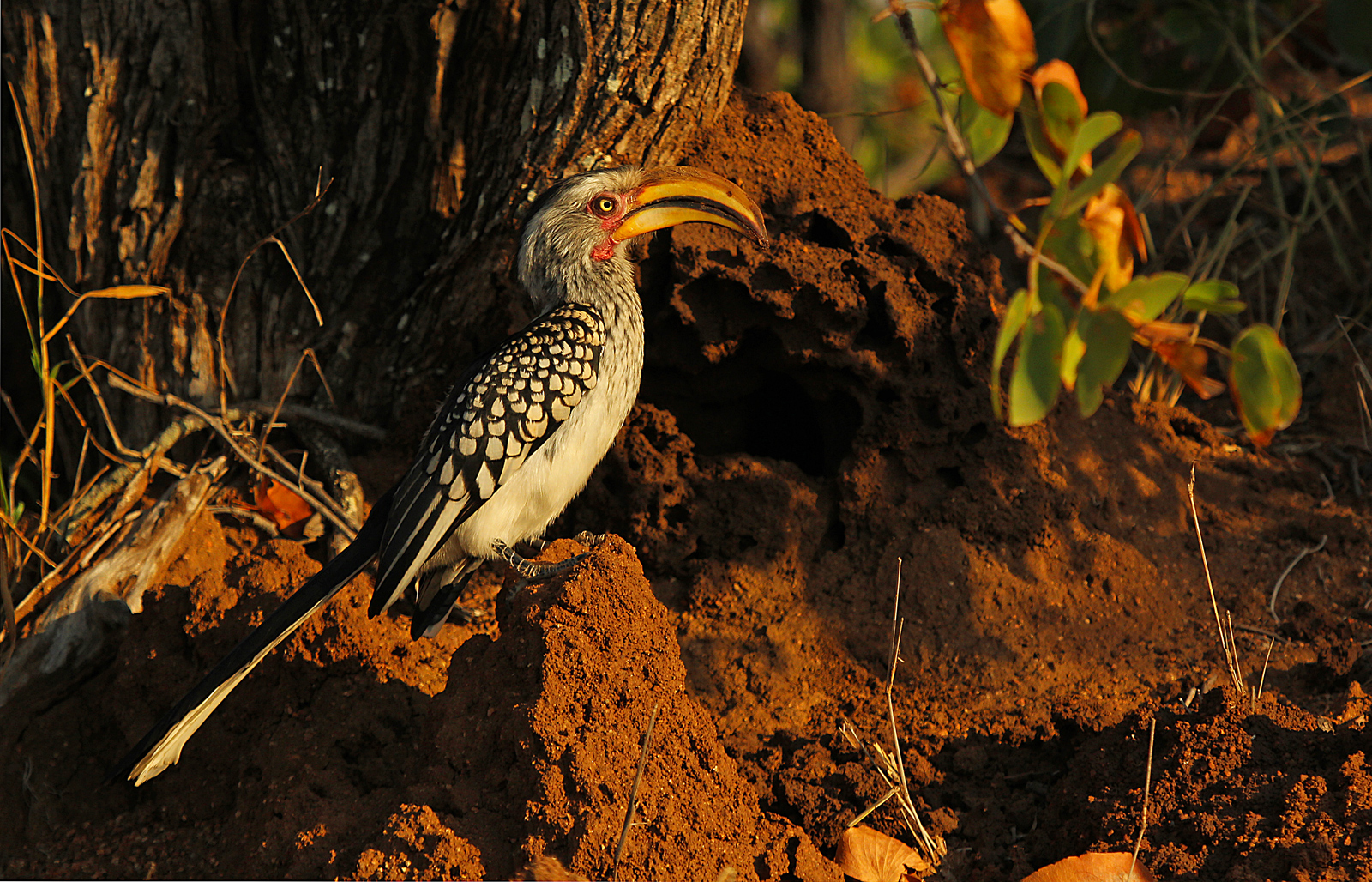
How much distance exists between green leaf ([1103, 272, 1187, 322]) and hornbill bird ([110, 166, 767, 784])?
1.51 metres

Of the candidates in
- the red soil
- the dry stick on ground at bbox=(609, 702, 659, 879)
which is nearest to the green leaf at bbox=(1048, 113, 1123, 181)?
the dry stick on ground at bbox=(609, 702, 659, 879)

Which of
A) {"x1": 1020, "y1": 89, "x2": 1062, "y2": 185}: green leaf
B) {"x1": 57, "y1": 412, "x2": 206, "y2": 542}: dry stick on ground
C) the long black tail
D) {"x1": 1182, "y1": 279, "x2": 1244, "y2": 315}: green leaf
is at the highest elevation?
{"x1": 1020, "y1": 89, "x2": 1062, "y2": 185}: green leaf

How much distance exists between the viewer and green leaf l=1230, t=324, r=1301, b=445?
151 cm

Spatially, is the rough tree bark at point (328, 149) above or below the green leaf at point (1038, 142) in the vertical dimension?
below

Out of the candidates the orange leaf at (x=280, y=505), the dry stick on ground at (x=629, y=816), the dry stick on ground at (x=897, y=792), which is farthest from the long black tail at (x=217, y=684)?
the dry stick on ground at (x=897, y=792)

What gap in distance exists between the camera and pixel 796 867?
224cm

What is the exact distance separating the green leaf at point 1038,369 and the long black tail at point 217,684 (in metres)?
1.83

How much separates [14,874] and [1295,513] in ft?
13.0

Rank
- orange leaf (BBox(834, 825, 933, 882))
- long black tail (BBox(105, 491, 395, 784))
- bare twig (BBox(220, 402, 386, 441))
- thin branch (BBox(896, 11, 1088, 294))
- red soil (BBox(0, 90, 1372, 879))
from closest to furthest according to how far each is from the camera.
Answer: thin branch (BBox(896, 11, 1088, 294)) < red soil (BBox(0, 90, 1372, 879)) < orange leaf (BBox(834, 825, 933, 882)) < long black tail (BBox(105, 491, 395, 784)) < bare twig (BBox(220, 402, 386, 441))

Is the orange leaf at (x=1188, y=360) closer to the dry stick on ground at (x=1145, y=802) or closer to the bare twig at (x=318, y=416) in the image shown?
the dry stick on ground at (x=1145, y=802)

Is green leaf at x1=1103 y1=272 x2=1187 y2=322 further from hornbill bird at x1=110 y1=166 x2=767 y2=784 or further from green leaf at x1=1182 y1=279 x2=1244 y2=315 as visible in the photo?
hornbill bird at x1=110 y1=166 x2=767 y2=784

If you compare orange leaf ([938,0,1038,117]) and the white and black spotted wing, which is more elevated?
orange leaf ([938,0,1038,117])

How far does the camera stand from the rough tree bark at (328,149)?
3232 millimetres

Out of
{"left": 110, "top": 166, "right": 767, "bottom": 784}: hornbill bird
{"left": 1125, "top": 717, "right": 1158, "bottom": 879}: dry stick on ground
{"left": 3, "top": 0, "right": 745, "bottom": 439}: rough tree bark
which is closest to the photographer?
{"left": 1125, "top": 717, "right": 1158, "bottom": 879}: dry stick on ground
